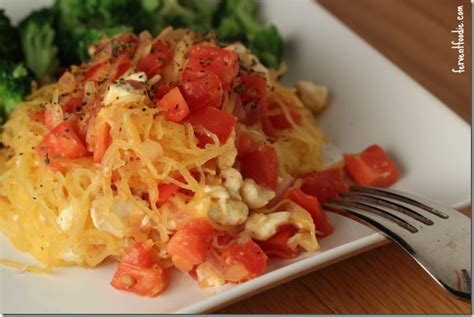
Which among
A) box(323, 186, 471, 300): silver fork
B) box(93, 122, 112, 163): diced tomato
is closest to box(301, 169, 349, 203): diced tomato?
box(323, 186, 471, 300): silver fork

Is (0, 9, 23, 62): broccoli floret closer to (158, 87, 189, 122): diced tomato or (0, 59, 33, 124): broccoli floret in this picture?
(0, 59, 33, 124): broccoli floret

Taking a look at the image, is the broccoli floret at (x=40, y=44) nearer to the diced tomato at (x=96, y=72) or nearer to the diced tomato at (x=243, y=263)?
the diced tomato at (x=96, y=72)

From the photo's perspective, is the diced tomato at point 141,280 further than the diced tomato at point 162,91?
No

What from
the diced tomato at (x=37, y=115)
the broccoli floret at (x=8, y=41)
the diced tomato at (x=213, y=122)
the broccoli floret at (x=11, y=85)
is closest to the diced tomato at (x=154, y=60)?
the diced tomato at (x=213, y=122)

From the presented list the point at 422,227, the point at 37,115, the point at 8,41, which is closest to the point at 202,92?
the point at 37,115

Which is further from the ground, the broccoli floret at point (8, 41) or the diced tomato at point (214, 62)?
the diced tomato at point (214, 62)

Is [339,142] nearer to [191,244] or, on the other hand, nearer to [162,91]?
[162,91]

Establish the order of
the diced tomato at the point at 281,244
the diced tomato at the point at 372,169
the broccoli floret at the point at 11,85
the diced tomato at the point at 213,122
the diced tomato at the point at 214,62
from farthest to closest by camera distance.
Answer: the broccoli floret at the point at 11,85, the diced tomato at the point at 372,169, the diced tomato at the point at 214,62, the diced tomato at the point at 213,122, the diced tomato at the point at 281,244

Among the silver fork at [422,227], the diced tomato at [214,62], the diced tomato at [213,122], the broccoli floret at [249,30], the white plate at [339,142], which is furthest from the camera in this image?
the broccoli floret at [249,30]
